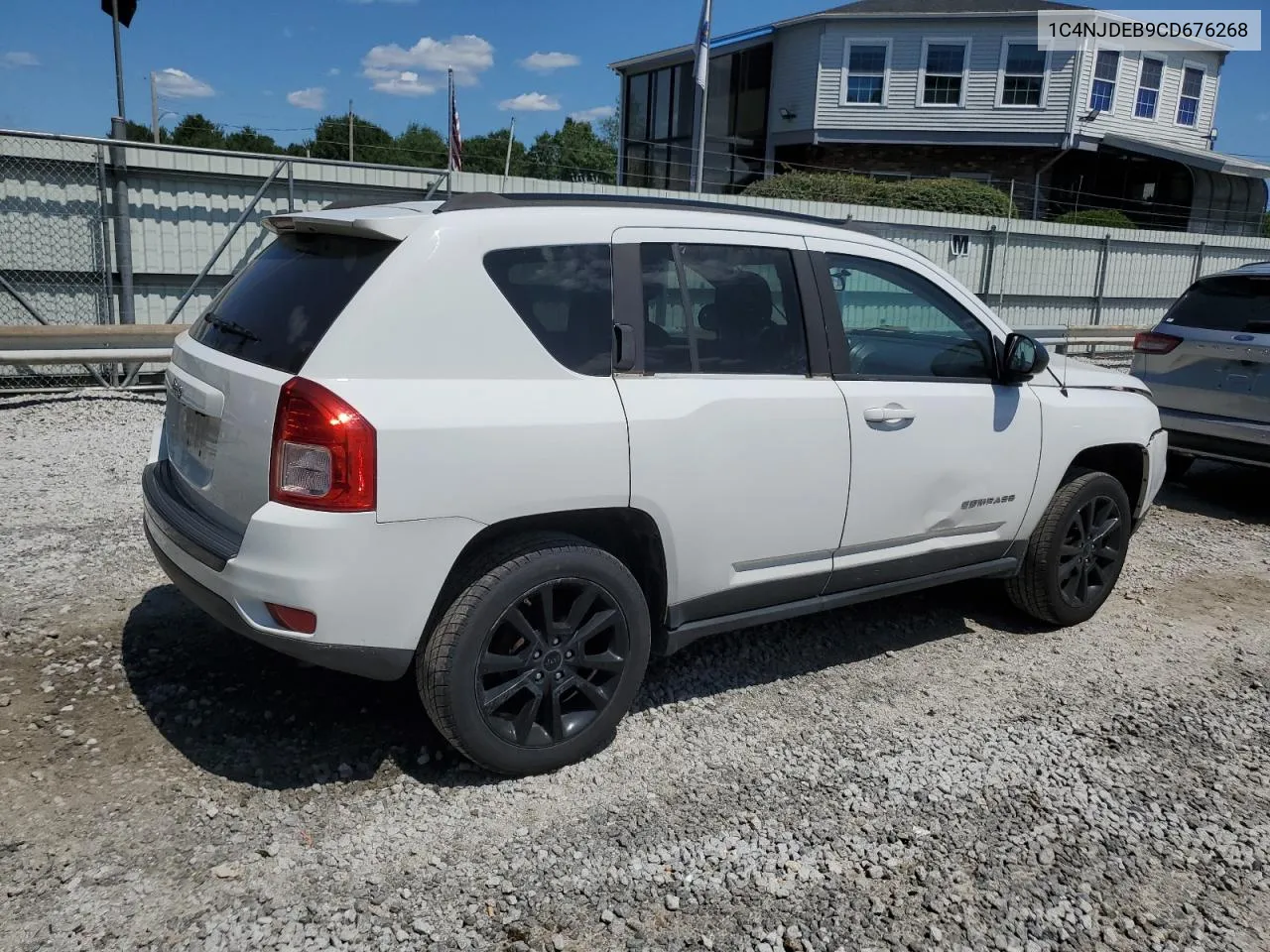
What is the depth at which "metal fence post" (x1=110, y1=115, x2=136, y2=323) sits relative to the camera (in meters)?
10.0

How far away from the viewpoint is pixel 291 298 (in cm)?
336

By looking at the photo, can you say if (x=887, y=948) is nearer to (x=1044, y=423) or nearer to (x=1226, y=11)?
(x=1044, y=423)

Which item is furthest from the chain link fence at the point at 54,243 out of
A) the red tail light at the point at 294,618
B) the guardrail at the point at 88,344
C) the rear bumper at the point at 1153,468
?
the rear bumper at the point at 1153,468

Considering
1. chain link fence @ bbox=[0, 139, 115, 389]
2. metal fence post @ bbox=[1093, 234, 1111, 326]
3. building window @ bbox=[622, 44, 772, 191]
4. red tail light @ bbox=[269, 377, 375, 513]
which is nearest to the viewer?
red tail light @ bbox=[269, 377, 375, 513]

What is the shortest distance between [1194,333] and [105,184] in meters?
9.75

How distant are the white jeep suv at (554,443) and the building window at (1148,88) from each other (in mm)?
33078

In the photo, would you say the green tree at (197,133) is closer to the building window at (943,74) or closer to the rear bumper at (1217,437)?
the building window at (943,74)

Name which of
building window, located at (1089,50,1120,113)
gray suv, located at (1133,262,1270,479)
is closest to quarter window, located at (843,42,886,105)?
building window, located at (1089,50,1120,113)

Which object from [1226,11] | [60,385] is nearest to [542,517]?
[60,385]

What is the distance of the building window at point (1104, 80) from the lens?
3069 centimetres

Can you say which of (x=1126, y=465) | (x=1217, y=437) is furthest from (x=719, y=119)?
(x=1126, y=465)

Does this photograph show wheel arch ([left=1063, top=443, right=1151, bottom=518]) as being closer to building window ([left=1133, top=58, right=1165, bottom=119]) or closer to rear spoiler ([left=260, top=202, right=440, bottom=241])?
rear spoiler ([left=260, top=202, right=440, bottom=241])

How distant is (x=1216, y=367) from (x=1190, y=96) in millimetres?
31867

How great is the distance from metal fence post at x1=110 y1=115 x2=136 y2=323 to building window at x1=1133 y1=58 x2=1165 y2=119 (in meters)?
31.2
